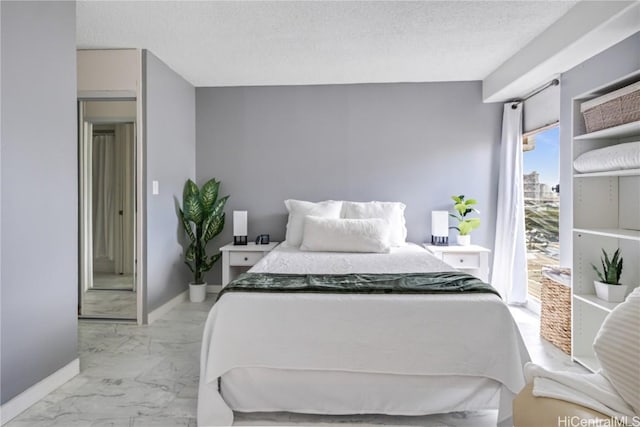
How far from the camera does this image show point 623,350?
3.73 ft

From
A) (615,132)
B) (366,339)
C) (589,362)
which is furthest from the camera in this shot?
(589,362)

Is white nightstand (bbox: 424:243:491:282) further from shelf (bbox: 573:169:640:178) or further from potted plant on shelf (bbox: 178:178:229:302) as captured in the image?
potted plant on shelf (bbox: 178:178:229:302)

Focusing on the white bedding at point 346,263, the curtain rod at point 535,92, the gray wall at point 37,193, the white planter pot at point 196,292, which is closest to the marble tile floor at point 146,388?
the gray wall at point 37,193

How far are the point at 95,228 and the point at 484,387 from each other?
418 centimetres

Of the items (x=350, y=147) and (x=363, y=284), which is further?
(x=350, y=147)

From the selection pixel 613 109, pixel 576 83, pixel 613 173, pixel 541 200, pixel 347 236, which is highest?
pixel 576 83

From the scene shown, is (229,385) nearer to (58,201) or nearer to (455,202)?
(58,201)

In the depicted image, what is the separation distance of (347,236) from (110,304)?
9.01 feet

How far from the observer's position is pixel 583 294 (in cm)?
255

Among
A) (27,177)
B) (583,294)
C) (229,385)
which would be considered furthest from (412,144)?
(27,177)

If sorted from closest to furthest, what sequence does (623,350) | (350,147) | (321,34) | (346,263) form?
(623,350)
(346,263)
(321,34)
(350,147)

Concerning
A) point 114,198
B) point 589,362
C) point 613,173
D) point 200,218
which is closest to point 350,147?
point 200,218

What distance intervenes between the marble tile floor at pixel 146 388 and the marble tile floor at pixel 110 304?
26 cm

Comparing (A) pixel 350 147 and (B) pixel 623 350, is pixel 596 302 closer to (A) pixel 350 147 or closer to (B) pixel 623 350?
(B) pixel 623 350
